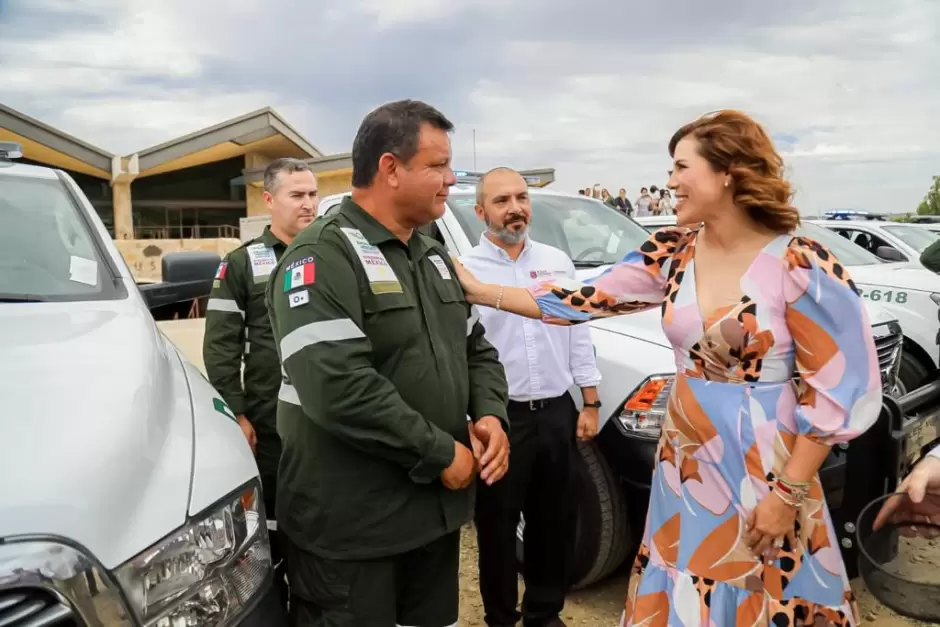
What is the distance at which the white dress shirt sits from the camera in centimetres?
281

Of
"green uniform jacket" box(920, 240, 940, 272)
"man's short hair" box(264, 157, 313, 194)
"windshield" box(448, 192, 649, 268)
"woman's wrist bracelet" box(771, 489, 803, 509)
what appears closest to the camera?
"woman's wrist bracelet" box(771, 489, 803, 509)

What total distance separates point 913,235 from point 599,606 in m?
8.60

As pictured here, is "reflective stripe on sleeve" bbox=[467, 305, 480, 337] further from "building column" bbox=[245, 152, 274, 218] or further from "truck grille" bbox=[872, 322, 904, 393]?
"building column" bbox=[245, 152, 274, 218]

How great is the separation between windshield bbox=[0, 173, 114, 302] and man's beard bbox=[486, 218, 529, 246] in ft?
4.75

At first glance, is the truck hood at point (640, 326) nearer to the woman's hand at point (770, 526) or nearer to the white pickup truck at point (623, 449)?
the white pickup truck at point (623, 449)

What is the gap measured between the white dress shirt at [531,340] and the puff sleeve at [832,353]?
1182 mm

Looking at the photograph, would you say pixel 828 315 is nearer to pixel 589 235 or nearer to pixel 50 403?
pixel 50 403

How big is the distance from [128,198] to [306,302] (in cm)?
2194

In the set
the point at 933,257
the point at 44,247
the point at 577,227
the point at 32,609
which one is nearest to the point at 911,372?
the point at 933,257

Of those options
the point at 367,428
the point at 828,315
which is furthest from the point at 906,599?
the point at 367,428

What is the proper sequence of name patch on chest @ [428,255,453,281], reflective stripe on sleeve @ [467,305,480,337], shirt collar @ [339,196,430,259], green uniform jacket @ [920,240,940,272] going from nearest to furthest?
shirt collar @ [339,196,430,259], name patch on chest @ [428,255,453,281], reflective stripe on sleeve @ [467,305,480,337], green uniform jacket @ [920,240,940,272]

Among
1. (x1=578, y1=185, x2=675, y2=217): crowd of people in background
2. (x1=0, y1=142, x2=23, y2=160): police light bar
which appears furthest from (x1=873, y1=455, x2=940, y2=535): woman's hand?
(x1=578, y1=185, x2=675, y2=217): crowd of people in background

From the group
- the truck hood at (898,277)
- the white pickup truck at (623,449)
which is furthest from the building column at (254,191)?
the white pickup truck at (623,449)

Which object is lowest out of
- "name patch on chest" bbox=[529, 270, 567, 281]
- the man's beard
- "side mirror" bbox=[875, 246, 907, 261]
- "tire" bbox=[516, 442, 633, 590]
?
"tire" bbox=[516, 442, 633, 590]
